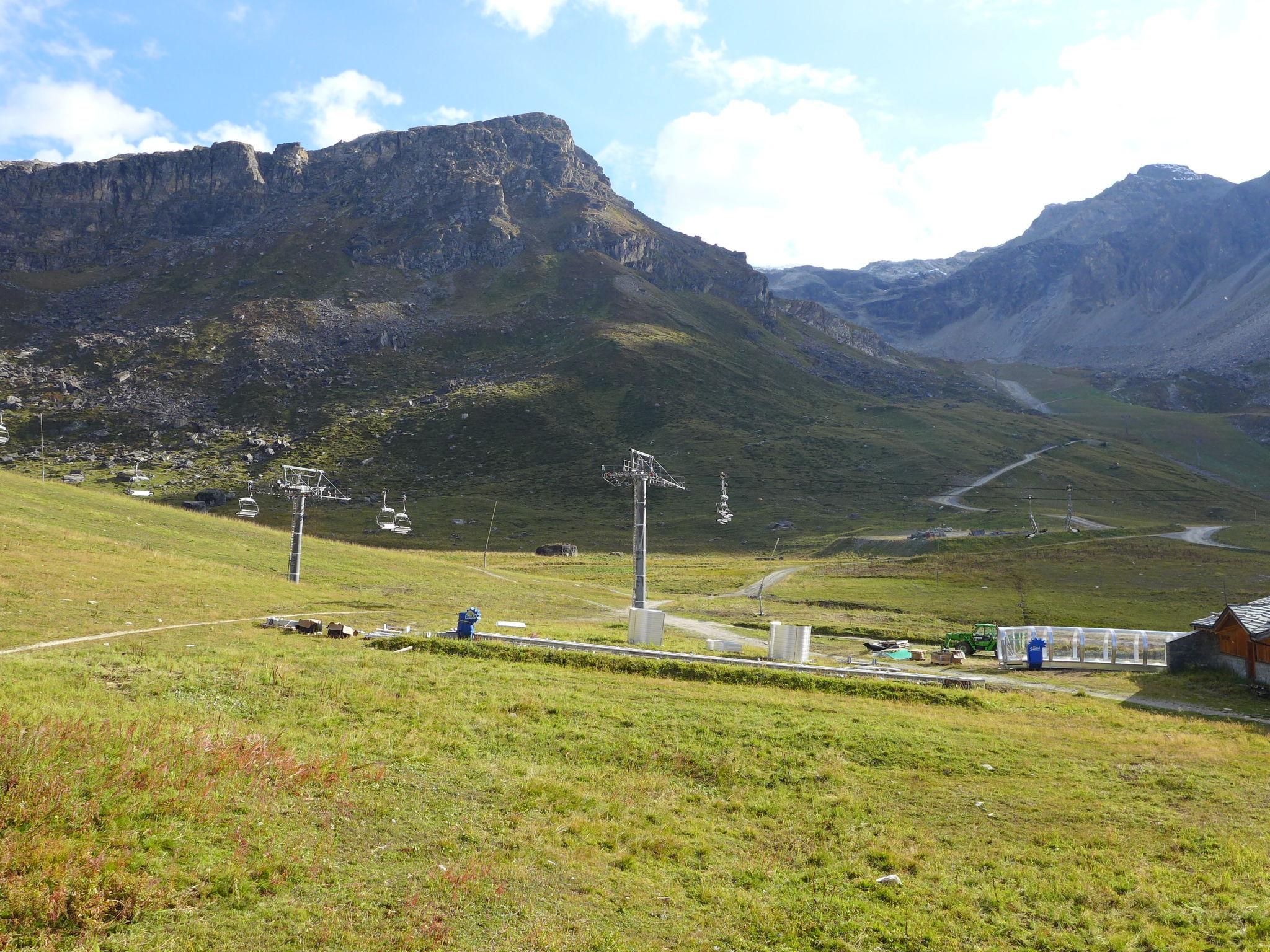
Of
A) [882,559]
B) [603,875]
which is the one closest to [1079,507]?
[882,559]

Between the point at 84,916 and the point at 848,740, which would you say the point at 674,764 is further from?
the point at 84,916

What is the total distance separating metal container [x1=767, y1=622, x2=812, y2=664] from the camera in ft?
132

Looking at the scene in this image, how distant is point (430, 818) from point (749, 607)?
5646 centimetres

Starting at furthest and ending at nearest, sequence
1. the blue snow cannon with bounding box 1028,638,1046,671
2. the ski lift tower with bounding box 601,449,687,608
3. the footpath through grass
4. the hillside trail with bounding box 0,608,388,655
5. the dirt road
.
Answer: the dirt road → the ski lift tower with bounding box 601,449,687,608 → the blue snow cannon with bounding box 1028,638,1046,671 → the hillside trail with bounding box 0,608,388,655 → the footpath through grass

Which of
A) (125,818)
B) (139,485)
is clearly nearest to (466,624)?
(125,818)

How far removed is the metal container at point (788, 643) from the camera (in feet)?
132

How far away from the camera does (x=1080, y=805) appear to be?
20.7 meters

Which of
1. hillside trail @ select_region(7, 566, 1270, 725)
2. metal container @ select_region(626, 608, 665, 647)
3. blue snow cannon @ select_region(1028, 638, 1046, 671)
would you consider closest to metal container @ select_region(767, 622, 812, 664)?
hillside trail @ select_region(7, 566, 1270, 725)

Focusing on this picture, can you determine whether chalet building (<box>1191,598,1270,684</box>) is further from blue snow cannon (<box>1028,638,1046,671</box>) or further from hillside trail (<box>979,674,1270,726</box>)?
blue snow cannon (<box>1028,638,1046,671</box>)

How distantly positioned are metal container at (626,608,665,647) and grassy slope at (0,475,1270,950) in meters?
10.4

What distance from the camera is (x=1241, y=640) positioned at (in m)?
38.9

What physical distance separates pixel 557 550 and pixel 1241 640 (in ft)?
300

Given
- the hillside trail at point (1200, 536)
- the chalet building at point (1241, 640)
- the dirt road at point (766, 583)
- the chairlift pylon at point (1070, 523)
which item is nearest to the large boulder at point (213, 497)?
the dirt road at point (766, 583)

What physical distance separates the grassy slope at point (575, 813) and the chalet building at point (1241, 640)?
8.76 m
